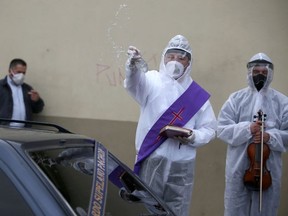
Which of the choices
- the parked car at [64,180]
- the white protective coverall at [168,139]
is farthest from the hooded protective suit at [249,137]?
the parked car at [64,180]

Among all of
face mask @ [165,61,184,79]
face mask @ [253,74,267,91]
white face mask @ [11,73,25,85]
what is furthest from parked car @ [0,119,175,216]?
white face mask @ [11,73,25,85]

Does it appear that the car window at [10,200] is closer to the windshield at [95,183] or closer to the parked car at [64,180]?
the parked car at [64,180]

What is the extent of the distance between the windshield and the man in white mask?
344 cm

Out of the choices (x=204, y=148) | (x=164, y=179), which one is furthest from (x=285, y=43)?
(x=164, y=179)

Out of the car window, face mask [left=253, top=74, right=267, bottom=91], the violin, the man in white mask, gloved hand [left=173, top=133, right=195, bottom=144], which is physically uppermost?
face mask [left=253, top=74, right=267, bottom=91]

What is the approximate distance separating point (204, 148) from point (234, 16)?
4.93 ft

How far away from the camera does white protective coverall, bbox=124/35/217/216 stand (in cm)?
485

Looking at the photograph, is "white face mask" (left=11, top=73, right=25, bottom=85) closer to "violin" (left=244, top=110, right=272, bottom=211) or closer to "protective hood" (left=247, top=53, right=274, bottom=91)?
"protective hood" (left=247, top=53, right=274, bottom=91)

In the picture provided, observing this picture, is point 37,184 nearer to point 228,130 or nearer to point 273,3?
point 228,130

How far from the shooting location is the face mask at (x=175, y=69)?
16.4ft

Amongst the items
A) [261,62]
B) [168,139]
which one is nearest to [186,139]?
[168,139]

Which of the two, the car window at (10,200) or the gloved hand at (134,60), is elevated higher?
the gloved hand at (134,60)

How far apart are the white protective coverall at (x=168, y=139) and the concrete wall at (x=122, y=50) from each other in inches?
67.9

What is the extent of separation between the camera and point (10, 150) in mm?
2719
